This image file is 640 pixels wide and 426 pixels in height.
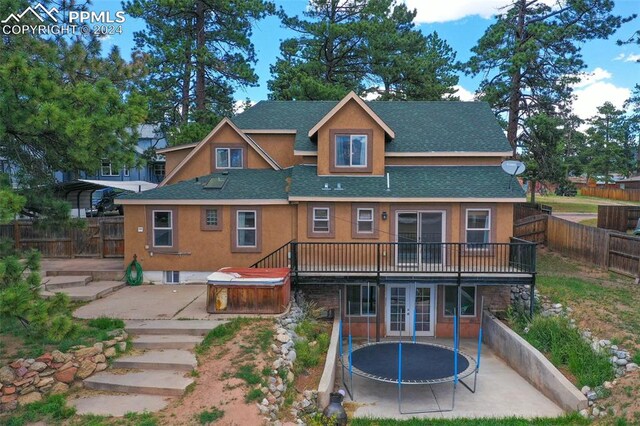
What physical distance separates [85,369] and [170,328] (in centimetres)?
197

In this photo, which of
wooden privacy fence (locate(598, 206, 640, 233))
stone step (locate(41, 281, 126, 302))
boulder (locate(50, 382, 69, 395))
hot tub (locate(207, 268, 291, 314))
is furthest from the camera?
wooden privacy fence (locate(598, 206, 640, 233))

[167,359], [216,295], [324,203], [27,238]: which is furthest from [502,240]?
[27,238]

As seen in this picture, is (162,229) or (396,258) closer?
(396,258)

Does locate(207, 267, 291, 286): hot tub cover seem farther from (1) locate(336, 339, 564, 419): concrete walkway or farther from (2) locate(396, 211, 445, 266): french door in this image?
(2) locate(396, 211, 445, 266): french door

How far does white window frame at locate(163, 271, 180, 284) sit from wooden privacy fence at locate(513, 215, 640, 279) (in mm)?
15105

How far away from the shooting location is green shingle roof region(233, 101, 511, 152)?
1620 cm

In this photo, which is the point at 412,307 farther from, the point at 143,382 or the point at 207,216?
the point at 143,382

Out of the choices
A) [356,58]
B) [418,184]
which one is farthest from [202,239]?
[356,58]

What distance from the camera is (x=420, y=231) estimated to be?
568 inches

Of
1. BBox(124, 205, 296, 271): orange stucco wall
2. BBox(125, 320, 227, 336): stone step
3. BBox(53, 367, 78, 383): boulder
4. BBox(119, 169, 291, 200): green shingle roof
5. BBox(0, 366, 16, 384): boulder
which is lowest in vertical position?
BBox(53, 367, 78, 383): boulder

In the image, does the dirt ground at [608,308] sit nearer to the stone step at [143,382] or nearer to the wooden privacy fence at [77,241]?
the stone step at [143,382]

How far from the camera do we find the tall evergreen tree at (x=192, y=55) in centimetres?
2292

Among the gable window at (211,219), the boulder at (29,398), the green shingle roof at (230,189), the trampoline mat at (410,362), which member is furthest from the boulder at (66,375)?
the green shingle roof at (230,189)

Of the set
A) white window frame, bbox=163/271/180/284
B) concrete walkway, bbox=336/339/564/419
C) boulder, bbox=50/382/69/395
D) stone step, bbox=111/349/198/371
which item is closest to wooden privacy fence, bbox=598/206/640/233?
concrete walkway, bbox=336/339/564/419
